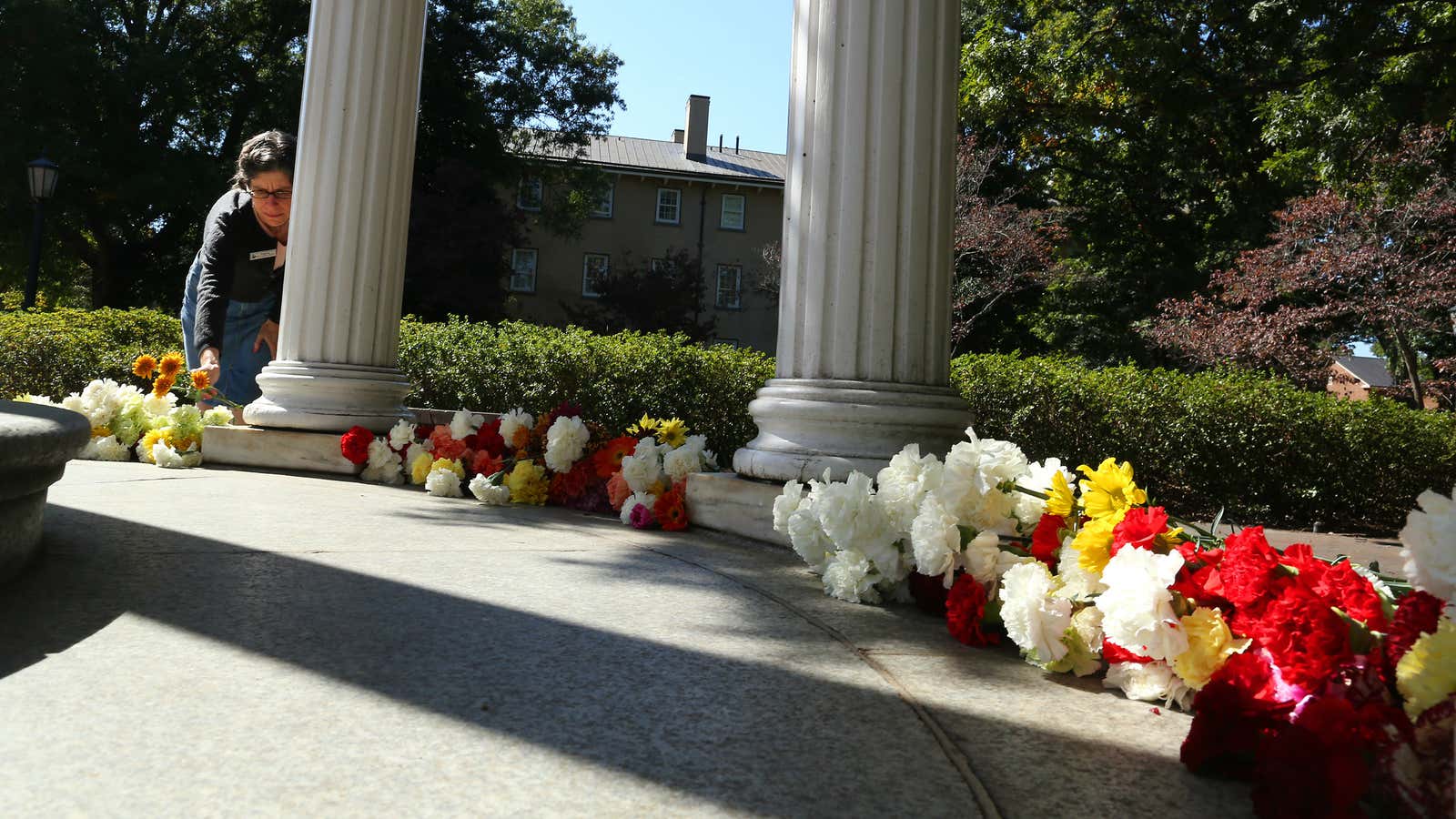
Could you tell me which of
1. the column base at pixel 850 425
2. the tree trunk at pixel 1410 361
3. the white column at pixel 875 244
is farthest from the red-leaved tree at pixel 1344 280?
the column base at pixel 850 425

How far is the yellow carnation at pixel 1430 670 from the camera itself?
5.42 ft

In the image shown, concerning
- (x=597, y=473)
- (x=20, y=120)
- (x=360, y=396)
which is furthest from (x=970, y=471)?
(x=20, y=120)

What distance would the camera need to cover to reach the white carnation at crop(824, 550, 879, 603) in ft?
10.8

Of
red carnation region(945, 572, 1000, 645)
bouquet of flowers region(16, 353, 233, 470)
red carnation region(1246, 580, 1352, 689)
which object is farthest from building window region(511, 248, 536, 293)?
red carnation region(1246, 580, 1352, 689)

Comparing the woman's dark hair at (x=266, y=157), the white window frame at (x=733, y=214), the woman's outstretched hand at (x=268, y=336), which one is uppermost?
the white window frame at (x=733, y=214)

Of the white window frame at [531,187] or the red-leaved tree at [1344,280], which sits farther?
the white window frame at [531,187]

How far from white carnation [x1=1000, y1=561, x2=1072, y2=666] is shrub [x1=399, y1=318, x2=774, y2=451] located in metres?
8.26

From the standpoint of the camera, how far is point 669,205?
135ft

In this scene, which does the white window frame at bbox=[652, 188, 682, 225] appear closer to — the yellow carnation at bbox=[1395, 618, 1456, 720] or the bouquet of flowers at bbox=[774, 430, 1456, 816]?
the bouquet of flowers at bbox=[774, 430, 1456, 816]

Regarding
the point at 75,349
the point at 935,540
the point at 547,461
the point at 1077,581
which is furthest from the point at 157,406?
the point at 1077,581

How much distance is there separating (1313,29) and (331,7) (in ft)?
43.0

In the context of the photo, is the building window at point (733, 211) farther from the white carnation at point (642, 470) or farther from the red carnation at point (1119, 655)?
the red carnation at point (1119, 655)

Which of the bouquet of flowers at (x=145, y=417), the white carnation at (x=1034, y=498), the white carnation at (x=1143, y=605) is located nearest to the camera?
the white carnation at (x=1143, y=605)

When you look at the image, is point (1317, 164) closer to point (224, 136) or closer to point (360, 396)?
point (360, 396)
